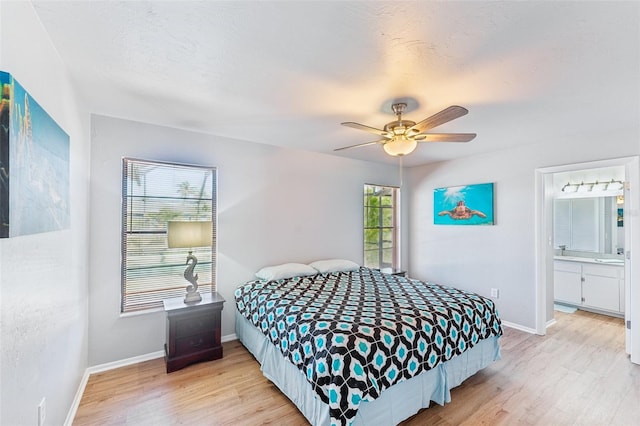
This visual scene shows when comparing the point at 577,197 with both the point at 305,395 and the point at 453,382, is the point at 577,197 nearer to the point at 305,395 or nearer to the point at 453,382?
the point at 453,382

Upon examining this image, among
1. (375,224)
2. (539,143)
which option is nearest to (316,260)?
(375,224)

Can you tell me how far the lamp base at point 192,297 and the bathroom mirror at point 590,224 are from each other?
18.3ft

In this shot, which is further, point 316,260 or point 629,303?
point 316,260

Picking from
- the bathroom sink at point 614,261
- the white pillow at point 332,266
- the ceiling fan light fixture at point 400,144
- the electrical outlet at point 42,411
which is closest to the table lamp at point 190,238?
the electrical outlet at point 42,411

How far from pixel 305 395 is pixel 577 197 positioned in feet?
17.7

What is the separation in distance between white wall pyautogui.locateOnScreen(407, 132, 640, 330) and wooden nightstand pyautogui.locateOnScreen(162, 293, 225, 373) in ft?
11.8

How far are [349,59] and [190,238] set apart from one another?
84.0 inches

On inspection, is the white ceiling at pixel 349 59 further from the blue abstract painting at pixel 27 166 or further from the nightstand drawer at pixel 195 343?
the nightstand drawer at pixel 195 343

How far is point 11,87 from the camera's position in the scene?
1.06m

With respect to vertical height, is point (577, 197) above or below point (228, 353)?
above

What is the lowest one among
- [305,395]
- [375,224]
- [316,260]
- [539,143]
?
[305,395]

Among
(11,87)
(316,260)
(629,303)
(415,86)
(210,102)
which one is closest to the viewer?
(11,87)

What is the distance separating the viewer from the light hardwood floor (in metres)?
2.00

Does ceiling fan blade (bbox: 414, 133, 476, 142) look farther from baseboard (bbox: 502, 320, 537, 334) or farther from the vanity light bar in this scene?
the vanity light bar
